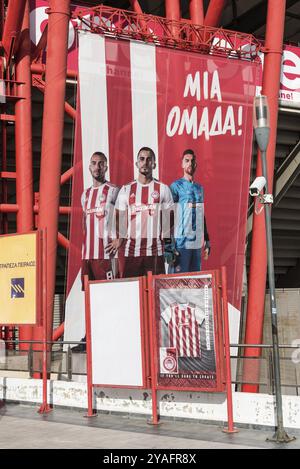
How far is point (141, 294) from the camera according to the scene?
1142 centimetres

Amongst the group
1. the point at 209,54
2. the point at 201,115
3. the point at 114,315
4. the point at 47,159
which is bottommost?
the point at 114,315

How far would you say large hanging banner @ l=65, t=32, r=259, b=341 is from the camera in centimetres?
1925

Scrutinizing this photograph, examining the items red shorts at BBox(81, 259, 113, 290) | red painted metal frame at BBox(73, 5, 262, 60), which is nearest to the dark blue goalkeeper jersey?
red shorts at BBox(81, 259, 113, 290)

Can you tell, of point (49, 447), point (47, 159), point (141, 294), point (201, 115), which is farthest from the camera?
point (201, 115)

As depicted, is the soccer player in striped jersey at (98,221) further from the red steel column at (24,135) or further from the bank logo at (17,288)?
the bank logo at (17,288)

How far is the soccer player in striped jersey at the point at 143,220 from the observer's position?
1912cm

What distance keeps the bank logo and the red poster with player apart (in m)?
3.45

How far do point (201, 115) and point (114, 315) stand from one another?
35.3 feet

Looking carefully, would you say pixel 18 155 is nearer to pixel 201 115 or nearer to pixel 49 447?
pixel 201 115

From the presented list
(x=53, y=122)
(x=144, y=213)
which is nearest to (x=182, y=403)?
(x=144, y=213)

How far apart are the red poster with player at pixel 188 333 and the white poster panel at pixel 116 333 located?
0.43 meters

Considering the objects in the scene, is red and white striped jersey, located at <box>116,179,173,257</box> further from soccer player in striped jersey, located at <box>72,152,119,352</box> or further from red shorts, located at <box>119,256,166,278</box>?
soccer player in striped jersey, located at <box>72,152,119,352</box>

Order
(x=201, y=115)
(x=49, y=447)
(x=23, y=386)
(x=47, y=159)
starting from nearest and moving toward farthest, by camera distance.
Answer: (x=49, y=447)
(x=23, y=386)
(x=47, y=159)
(x=201, y=115)

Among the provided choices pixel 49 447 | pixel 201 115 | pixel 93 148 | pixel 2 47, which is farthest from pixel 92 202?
pixel 49 447
